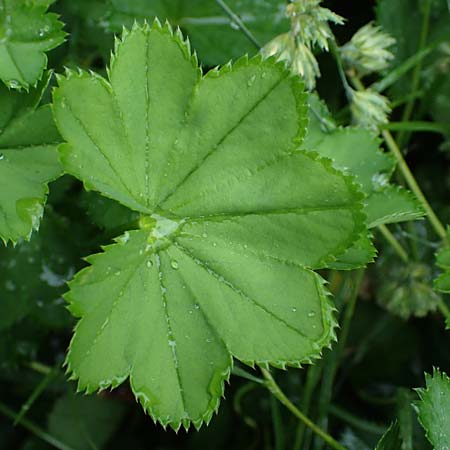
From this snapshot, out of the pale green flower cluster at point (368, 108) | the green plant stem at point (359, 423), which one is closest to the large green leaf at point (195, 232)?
the pale green flower cluster at point (368, 108)

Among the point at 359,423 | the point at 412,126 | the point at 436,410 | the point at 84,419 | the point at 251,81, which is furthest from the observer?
the point at 84,419

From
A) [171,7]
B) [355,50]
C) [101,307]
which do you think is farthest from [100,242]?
[355,50]

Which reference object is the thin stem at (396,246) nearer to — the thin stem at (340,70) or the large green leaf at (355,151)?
Answer: the large green leaf at (355,151)

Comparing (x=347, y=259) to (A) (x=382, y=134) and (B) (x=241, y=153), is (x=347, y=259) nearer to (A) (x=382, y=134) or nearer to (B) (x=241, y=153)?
(B) (x=241, y=153)

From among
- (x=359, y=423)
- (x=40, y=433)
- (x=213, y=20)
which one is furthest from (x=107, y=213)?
(x=359, y=423)

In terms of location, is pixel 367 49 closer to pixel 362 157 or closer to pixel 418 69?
pixel 362 157
